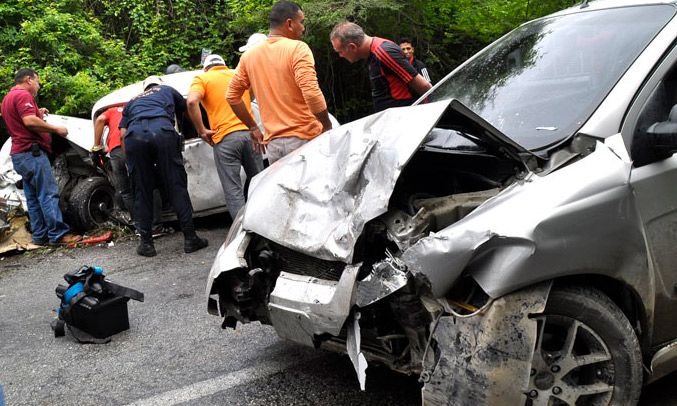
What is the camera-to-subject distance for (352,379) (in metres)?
3.44

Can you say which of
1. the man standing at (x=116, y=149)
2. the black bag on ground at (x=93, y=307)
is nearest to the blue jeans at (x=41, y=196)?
the man standing at (x=116, y=149)

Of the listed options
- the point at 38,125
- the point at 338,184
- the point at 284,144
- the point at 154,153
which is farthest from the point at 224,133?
the point at 338,184

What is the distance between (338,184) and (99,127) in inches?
194

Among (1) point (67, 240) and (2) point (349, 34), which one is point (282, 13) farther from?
(1) point (67, 240)

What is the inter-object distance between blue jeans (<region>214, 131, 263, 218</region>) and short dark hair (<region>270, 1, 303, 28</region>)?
4.42 ft

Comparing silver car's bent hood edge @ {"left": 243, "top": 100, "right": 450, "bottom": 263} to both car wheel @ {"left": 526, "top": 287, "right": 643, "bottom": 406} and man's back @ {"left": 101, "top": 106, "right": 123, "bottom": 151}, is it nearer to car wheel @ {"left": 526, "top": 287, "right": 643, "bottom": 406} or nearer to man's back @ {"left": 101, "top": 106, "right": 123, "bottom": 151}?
car wheel @ {"left": 526, "top": 287, "right": 643, "bottom": 406}

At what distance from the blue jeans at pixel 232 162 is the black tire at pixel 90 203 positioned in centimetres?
230

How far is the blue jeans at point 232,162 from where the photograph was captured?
6059 mm

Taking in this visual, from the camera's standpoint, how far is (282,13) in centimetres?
505

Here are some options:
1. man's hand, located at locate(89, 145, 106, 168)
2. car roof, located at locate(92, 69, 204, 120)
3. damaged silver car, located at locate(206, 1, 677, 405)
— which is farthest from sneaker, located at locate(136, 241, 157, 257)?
damaged silver car, located at locate(206, 1, 677, 405)

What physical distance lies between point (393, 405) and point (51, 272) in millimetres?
4519

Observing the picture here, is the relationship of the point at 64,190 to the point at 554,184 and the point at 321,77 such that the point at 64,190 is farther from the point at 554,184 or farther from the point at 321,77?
the point at 554,184

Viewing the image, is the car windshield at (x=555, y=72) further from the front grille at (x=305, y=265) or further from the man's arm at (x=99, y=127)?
the man's arm at (x=99, y=127)

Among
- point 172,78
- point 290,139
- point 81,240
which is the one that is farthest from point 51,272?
point 290,139
